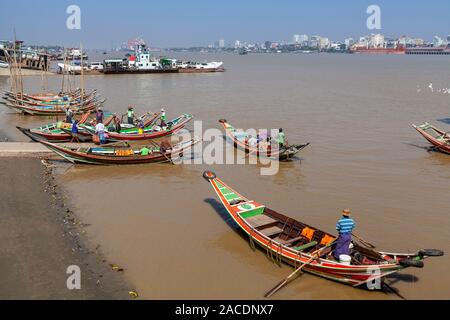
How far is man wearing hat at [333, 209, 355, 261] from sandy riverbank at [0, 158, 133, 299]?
4.56m

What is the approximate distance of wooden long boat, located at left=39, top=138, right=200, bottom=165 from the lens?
16984 mm

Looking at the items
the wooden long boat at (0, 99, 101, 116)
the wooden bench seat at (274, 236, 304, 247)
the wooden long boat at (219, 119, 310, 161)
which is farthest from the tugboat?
the wooden bench seat at (274, 236, 304, 247)

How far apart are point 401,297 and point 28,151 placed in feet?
51.4

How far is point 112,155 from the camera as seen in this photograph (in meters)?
17.3

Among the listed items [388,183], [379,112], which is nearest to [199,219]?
[388,183]

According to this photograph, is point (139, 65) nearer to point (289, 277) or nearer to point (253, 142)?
point (253, 142)

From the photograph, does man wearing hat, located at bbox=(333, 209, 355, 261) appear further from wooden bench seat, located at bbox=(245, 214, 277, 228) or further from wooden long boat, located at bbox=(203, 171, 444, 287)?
wooden bench seat, located at bbox=(245, 214, 277, 228)

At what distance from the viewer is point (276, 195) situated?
1512 centimetres

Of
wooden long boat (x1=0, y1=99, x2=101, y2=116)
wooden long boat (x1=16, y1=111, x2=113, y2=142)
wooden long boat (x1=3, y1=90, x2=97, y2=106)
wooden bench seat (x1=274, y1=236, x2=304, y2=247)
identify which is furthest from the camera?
wooden long boat (x1=3, y1=90, x2=97, y2=106)

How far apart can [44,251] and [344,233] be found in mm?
6943

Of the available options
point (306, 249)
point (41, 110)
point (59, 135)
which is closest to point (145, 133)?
point (59, 135)

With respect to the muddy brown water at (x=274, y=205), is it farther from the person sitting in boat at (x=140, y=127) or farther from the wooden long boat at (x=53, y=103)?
the person sitting in boat at (x=140, y=127)

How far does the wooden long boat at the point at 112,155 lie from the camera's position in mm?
16984

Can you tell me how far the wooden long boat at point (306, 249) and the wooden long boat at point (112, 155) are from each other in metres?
5.81
